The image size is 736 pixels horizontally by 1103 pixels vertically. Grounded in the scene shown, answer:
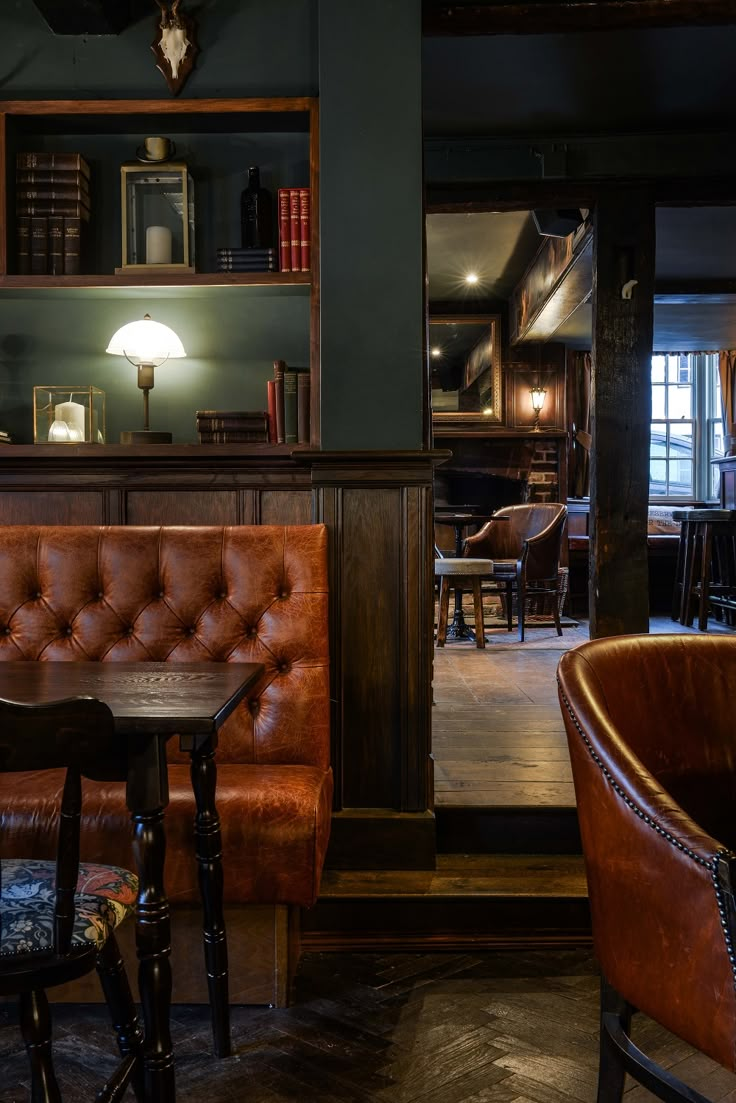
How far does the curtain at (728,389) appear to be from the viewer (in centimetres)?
948

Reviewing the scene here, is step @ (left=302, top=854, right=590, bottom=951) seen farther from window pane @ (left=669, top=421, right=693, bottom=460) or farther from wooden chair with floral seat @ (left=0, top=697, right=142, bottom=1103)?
window pane @ (left=669, top=421, right=693, bottom=460)

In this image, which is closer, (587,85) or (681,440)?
(587,85)

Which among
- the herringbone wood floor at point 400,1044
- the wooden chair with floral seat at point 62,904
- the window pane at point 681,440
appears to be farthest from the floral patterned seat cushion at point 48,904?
the window pane at point 681,440

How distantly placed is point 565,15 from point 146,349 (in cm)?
188

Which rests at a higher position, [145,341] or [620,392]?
[620,392]

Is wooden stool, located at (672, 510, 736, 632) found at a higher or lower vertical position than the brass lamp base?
lower

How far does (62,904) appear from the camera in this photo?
115cm

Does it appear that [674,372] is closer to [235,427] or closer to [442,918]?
[235,427]

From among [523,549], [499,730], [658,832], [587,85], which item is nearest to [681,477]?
[523,549]

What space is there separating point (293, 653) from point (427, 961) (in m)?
0.85

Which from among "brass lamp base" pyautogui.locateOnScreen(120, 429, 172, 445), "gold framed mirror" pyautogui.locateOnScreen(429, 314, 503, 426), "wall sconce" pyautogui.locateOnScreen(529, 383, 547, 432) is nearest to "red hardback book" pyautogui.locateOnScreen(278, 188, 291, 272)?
"brass lamp base" pyautogui.locateOnScreen(120, 429, 172, 445)

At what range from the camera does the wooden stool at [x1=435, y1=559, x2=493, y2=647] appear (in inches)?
221

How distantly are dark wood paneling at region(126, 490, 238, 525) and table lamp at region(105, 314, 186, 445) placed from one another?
195mm

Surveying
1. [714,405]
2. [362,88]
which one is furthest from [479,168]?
[714,405]
